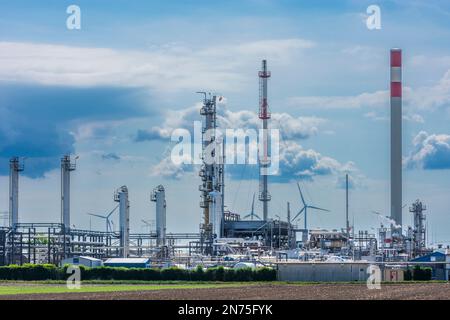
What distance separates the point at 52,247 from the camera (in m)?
102

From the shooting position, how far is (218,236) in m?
107

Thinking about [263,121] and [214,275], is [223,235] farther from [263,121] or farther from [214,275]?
[214,275]

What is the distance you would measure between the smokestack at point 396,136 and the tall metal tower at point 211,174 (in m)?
20.8

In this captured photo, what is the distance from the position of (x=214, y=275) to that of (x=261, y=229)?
32.5 metres

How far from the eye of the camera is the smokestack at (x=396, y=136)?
376 feet

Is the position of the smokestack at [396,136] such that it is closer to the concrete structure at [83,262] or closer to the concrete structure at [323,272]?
the concrete structure at [323,272]

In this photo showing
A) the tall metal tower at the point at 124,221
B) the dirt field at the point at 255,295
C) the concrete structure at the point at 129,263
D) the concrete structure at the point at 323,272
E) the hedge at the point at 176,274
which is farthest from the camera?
the tall metal tower at the point at 124,221

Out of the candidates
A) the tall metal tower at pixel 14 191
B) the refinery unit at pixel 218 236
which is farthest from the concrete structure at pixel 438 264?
the tall metal tower at pixel 14 191

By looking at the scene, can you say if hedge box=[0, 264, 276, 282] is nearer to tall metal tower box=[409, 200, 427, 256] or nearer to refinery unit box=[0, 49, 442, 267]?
refinery unit box=[0, 49, 442, 267]

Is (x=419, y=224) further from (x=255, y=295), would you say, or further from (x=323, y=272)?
(x=255, y=295)

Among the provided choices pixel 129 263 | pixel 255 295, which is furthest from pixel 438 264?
pixel 255 295
